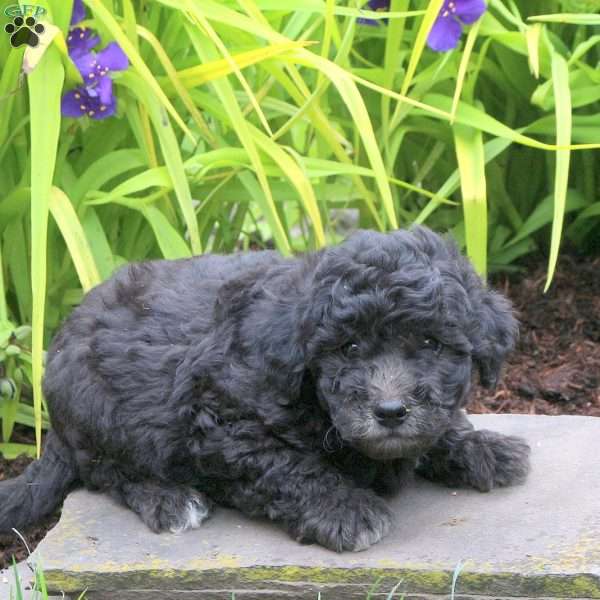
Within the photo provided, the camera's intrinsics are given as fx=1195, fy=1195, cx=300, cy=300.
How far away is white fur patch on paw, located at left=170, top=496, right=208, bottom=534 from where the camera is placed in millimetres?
3170

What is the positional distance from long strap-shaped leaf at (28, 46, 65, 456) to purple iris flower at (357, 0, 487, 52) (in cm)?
138

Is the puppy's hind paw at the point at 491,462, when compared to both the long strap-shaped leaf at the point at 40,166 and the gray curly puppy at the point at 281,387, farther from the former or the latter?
the long strap-shaped leaf at the point at 40,166

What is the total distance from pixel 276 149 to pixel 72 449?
117 centimetres

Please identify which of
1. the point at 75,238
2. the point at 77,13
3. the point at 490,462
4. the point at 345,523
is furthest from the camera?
the point at 77,13

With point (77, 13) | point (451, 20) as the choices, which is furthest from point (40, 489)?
point (451, 20)

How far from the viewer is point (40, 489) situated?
3.56 metres

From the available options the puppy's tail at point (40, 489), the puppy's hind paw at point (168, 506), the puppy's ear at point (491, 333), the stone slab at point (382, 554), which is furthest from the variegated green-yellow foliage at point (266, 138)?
the puppy's ear at point (491, 333)

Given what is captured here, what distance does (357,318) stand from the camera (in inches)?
111

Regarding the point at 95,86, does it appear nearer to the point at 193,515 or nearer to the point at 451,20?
the point at 451,20

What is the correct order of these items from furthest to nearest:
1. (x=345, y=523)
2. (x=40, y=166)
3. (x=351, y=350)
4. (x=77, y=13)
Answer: (x=77, y=13)
(x=40, y=166)
(x=345, y=523)
(x=351, y=350)

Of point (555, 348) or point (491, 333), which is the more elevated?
point (491, 333)

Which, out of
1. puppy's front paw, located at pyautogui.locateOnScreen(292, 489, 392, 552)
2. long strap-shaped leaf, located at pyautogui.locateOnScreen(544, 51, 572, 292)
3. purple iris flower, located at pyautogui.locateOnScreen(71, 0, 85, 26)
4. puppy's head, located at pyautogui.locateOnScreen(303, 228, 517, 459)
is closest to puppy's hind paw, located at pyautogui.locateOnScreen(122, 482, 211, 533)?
puppy's front paw, located at pyautogui.locateOnScreen(292, 489, 392, 552)

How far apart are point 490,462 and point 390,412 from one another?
26.4 inches

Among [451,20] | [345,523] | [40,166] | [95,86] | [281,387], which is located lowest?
[345,523]
